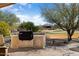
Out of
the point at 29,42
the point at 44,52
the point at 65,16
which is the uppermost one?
the point at 65,16

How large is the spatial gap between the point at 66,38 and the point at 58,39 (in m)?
0.09

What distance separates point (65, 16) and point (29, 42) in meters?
0.48

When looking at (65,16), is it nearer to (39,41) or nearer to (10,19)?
(39,41)

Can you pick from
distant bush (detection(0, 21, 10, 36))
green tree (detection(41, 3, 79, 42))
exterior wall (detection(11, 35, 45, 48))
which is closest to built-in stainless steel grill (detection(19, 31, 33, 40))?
exterior wall (detection(11, 35, 45, 48))

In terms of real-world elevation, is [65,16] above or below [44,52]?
above

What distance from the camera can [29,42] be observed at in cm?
179

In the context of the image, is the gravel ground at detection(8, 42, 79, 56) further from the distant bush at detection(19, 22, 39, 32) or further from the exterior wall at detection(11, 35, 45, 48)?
the distant bush at detection(19, 22, 39, 32)

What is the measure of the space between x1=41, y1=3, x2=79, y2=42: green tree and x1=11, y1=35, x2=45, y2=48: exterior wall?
0.22 metres

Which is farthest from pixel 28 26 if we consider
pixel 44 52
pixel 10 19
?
pixel 44 52

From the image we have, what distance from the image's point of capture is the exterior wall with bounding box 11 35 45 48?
5.83ft

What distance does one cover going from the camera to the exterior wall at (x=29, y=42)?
5.83 feet

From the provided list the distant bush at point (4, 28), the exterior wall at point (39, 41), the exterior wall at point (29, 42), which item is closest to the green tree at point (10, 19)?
the distant bush at point (4, 28)

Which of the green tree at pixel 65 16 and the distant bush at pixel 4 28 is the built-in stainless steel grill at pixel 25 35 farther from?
the green tree at pixel 65 16

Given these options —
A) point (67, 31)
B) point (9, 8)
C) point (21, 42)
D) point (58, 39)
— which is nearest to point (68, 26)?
point (67, 31)
